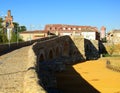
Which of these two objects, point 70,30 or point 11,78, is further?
point 70,30

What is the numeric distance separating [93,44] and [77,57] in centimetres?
1144

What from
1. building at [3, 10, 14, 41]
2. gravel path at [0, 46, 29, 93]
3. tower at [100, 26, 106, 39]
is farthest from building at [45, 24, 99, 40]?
gravel path at [0, 46, 29, 93]

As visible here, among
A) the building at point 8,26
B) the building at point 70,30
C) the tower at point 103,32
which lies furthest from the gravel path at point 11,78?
the tower at point 103,32

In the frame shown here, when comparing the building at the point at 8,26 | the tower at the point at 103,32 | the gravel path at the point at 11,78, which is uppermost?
the building at the point at 8,26

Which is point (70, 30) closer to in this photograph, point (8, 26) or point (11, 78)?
point (8, 26)

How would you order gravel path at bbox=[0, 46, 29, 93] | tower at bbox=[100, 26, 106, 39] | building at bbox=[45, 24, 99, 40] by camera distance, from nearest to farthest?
1. gravel path at bbox=[0, 46, 29, 93]
2. building at bbox=[45, 24, 99, 40]
3. tower at bbox=[100, 26, 106, 39]

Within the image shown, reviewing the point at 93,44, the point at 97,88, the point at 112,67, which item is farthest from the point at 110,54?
the point at 97,88

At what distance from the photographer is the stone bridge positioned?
1309 centimetres

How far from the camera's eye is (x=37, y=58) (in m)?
23.5

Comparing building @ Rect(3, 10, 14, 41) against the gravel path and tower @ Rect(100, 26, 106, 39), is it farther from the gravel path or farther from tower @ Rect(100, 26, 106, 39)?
tower @ Rect(100, 26, 106, 39)

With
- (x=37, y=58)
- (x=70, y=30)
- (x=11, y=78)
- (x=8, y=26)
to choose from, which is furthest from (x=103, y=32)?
(x=11, y=78)

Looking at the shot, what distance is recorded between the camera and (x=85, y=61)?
6594 cm

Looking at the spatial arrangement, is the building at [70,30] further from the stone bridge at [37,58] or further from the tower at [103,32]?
the stone bridge at [37,58]

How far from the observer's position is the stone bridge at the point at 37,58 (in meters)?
13.1
